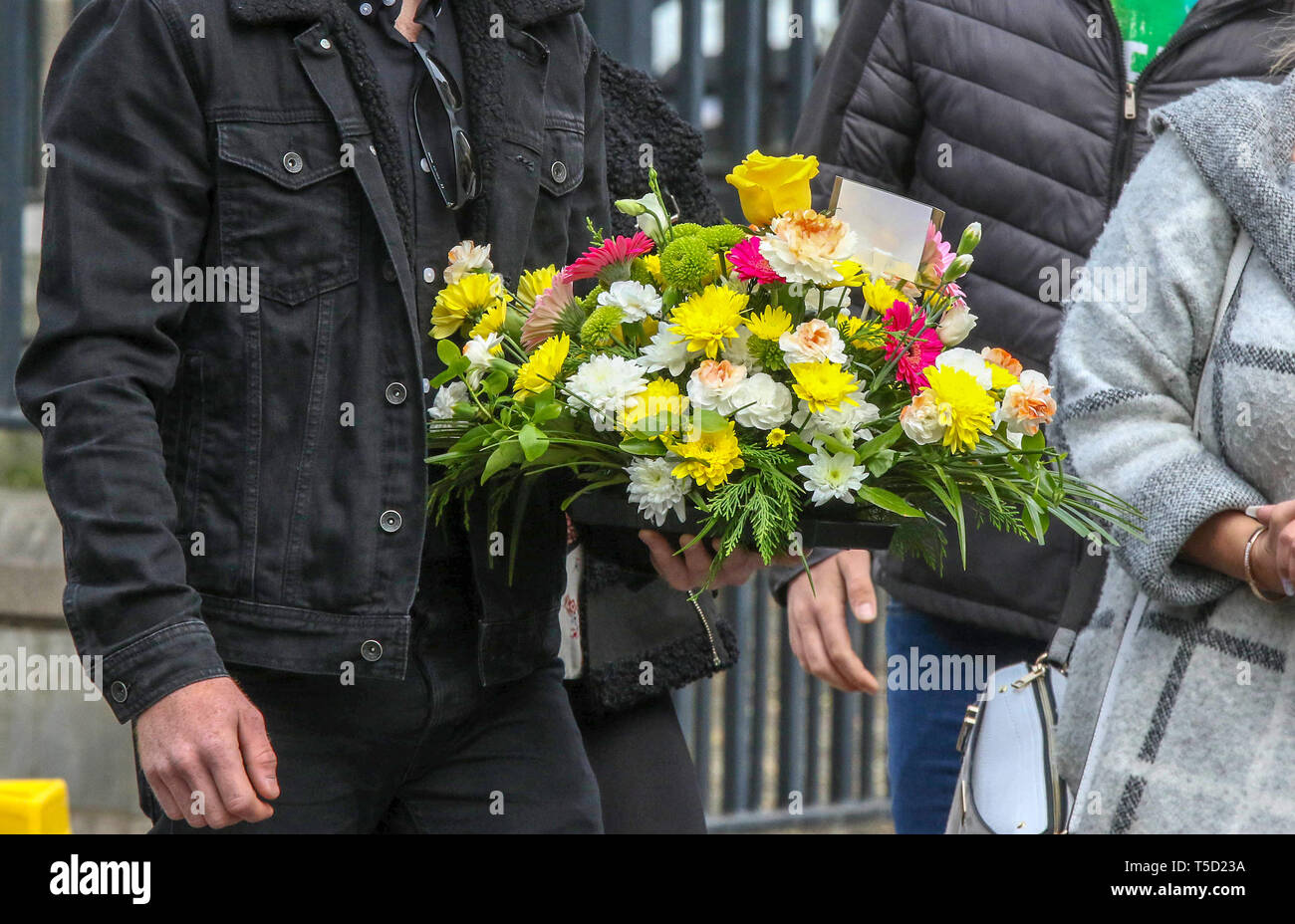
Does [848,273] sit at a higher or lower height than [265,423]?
higher

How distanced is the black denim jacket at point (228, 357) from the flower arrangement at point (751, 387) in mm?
112

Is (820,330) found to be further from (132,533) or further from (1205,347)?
(132,533)

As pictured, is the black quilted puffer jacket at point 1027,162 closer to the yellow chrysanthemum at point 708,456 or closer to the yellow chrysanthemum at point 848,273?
the yellow chrysanthemum at point 848,273

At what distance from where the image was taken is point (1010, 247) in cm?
275

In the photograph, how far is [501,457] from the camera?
1.89 m

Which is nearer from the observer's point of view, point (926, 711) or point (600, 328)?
point (600, 328)

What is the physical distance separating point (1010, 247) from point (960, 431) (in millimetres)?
978

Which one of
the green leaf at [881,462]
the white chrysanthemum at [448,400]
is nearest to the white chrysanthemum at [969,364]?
the green leaf at [881,462]

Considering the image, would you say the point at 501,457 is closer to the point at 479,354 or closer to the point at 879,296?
the point at 479,354

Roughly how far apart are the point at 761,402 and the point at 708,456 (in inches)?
3.3

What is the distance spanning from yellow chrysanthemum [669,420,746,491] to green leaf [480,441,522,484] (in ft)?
0.59

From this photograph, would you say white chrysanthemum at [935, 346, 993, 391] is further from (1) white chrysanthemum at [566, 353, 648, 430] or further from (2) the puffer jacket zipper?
(2) the puffer jacket zipper

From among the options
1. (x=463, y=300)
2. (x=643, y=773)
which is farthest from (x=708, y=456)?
(x=643, y=773)

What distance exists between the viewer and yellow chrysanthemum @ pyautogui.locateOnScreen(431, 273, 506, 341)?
78.5 inches
